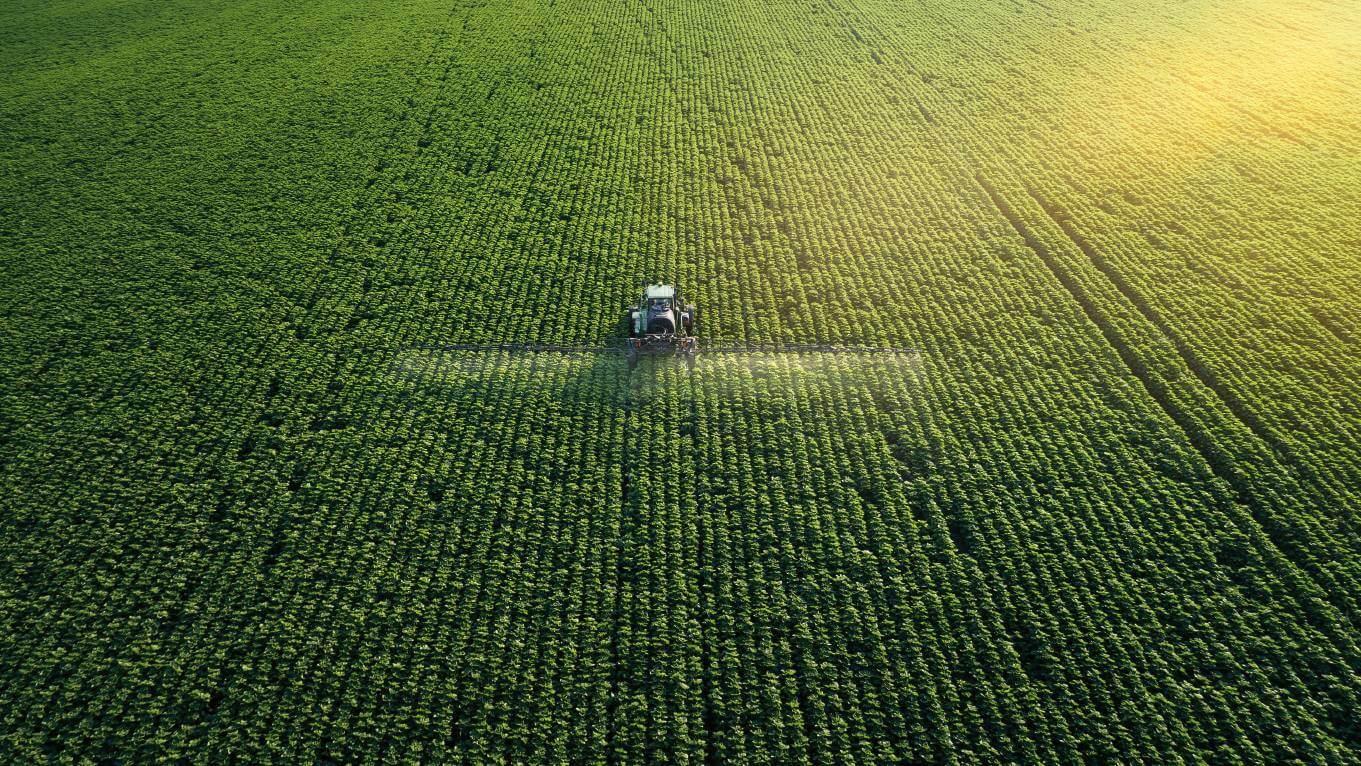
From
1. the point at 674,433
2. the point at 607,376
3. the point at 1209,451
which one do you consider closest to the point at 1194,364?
the point at 1209,451

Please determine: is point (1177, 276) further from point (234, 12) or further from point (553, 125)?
point (234, 12)

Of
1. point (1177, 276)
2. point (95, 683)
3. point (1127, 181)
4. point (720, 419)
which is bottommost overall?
point (95, 683)

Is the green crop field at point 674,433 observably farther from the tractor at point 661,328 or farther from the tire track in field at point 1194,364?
the tractor at point 661,328

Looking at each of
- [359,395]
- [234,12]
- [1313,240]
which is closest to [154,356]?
[359,395]

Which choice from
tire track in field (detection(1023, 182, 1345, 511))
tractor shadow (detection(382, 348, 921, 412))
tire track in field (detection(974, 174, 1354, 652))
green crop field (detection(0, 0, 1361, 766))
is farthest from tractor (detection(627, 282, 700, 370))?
tire track in field (detection(1023, 182, 1345, 511))

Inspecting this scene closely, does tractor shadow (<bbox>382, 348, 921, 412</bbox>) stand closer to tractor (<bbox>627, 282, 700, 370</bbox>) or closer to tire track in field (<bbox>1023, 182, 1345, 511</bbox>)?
tractor (<bbox>627, 282, 700, 370</bbox>)

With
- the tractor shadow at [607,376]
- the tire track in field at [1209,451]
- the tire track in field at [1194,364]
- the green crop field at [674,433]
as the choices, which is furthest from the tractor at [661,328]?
the tire track in field at [1194,364]

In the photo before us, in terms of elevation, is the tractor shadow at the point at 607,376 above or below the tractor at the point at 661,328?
below

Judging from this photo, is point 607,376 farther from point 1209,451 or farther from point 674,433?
point 1209,451
